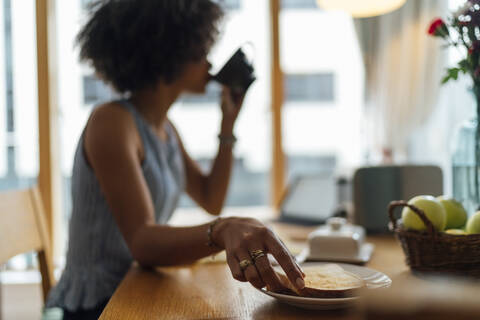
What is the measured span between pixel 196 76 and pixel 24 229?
645 mm

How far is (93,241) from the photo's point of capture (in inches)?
44.9

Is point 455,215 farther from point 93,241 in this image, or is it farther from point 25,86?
point 25,86

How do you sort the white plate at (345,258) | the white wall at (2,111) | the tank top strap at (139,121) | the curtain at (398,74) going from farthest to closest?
1. the white wall at (2,111)
2. the curtain at (398,74)
3. the tank top strap at (139,121)
4. the white plate at (345,258)

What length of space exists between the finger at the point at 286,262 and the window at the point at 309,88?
7.25ft

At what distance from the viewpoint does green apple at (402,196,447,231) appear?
0.85 metres

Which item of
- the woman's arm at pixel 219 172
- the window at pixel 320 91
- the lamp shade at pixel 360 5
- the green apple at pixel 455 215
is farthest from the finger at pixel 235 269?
the window at pixel 320 91

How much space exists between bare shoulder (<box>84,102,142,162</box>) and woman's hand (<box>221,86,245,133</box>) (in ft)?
1.45

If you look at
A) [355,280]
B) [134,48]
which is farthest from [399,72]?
[355,280]

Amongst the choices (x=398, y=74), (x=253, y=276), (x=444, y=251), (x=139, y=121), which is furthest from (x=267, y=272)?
(x=398, y=74)

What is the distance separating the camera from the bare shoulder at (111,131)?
107 centimetres

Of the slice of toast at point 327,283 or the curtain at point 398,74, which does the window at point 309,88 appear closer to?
the curtain at point 398,74

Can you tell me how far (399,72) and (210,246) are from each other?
1867mm

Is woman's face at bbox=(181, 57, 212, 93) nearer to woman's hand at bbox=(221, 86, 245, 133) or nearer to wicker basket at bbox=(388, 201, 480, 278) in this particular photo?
woman's hand at bbox=(221, 86, 245, 133)

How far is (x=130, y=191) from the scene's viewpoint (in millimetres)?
1016
